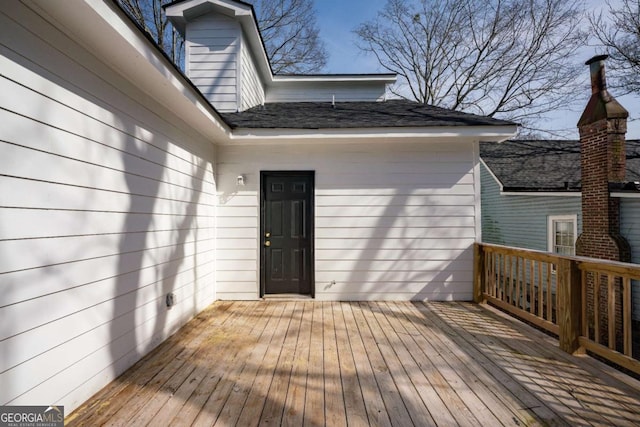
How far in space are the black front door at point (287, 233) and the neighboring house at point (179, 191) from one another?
0.03 m

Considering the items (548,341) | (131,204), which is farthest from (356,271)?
(131,204)

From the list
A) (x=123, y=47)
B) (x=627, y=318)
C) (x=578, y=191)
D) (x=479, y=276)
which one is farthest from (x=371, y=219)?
(x=578, y=191)

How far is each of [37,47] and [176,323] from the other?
2.62 metres

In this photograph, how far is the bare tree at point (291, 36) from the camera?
395 inches

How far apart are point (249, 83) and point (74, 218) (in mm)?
4368

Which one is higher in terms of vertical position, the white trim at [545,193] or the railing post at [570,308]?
the white trim at [545,193]

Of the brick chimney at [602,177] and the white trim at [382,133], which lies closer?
the white trim at [382,133]

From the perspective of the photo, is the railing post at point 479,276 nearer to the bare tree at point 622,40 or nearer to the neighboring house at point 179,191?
the neighboring house at point 179,191

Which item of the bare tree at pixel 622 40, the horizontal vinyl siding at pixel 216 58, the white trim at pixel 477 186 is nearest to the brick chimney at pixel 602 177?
the white trim at pixel 477 186

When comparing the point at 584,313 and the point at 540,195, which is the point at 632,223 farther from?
the point at 584,313

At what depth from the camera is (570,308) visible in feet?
8.38

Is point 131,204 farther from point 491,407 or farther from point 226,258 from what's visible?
point 491,407

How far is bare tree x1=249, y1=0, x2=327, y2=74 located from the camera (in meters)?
10.0

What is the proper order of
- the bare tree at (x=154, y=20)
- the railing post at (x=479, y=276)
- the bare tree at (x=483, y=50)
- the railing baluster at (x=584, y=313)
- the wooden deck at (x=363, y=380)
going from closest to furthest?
1. the wooden deck at (x=363, y=380)
2. the railing baluster at (x=584, y=313)
3. the railing post at (x=479, y=276)
4. the bare tree at (x=154, y=20)
5. the bare tree at (x=483, y=50)
